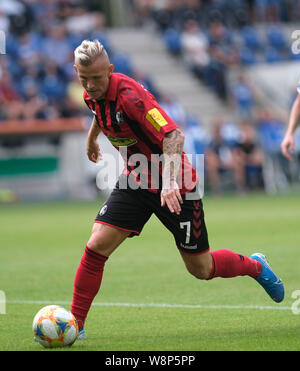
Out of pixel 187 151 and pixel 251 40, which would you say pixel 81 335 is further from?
pixel 251 40

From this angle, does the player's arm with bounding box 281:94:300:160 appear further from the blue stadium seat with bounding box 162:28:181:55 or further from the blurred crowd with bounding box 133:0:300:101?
the blue stadium seat with bounding box 162:28:181:55

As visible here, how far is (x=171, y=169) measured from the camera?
5926mm

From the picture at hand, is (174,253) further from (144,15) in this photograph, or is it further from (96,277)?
(144,15)

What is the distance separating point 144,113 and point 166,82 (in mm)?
23567

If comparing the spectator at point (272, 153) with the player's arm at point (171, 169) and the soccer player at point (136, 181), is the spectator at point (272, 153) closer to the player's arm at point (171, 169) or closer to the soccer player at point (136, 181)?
the soccer player at point (136, 181)

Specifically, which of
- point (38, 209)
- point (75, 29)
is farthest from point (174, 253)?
point (75, 29)

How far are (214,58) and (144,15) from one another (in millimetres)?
4657

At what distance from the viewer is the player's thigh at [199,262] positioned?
21.0 feet

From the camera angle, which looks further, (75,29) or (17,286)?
(75,29)

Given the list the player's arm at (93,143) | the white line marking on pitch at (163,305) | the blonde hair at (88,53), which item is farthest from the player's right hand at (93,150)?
the white line marking on pitch at (163,305)

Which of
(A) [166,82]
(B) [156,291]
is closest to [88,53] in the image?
(B) [156,291]

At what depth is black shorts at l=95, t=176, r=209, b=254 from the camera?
6297 millimetres
